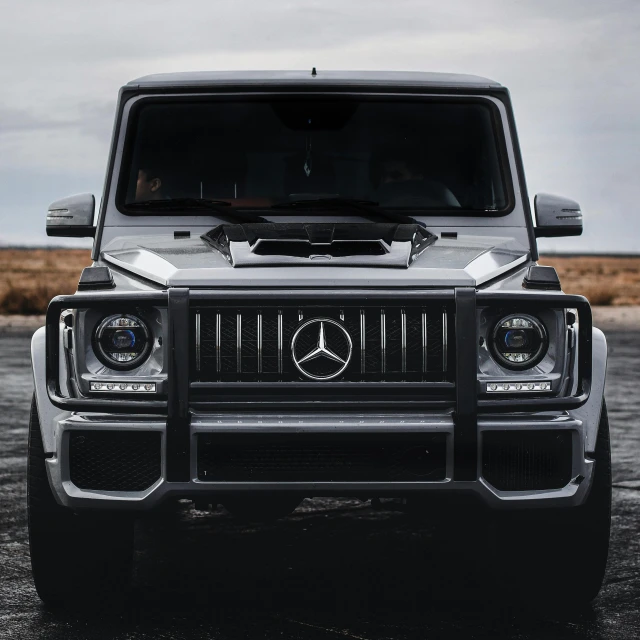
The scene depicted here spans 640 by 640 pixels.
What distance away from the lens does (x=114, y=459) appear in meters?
4.33

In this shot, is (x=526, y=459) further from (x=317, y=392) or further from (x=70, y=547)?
(x=70, y=547)

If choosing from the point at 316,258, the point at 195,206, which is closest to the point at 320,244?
the point at 316,258

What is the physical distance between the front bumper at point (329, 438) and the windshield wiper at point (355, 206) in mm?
1228

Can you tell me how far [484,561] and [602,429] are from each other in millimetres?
1295

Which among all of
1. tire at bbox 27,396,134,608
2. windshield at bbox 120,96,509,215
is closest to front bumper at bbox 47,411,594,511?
tire at bbox 27,396,134,608

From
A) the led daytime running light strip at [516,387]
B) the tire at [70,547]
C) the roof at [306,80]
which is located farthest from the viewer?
the roof at [306,80]

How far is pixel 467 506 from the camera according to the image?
4441 mm

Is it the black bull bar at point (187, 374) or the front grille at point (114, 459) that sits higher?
the black bull bar at point (187, 374)

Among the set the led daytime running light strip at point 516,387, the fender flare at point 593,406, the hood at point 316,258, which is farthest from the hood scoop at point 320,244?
the fender flare at point 593,406

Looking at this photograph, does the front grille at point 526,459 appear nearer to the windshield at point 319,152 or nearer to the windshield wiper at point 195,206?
the windshield at point 319,152

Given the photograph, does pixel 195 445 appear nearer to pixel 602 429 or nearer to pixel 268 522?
pixel 602 429

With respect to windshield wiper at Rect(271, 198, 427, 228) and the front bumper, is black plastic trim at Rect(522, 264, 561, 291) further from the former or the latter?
windshield wiper at Rect(271, 198, 427, 228)

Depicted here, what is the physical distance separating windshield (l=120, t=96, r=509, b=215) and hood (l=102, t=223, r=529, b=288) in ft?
1.62

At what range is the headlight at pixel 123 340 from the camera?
4.40 m
